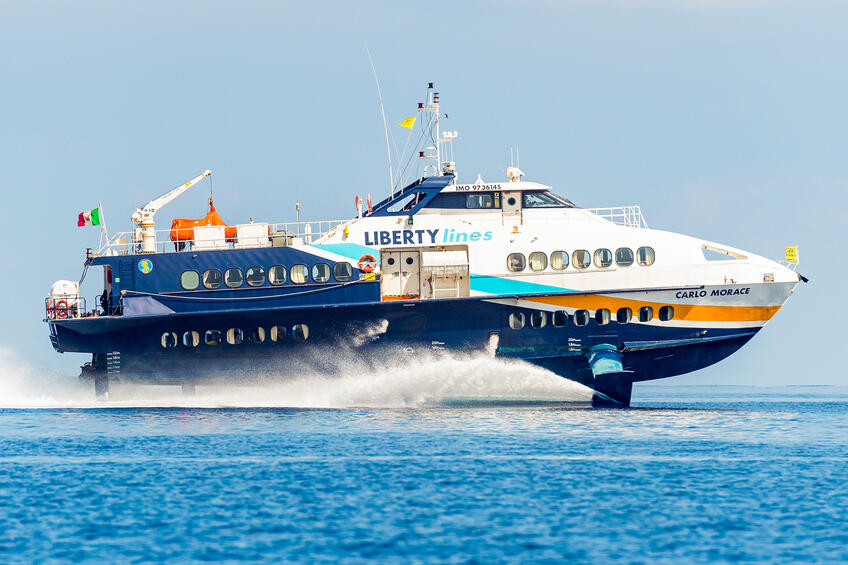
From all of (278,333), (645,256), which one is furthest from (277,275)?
(645,256)

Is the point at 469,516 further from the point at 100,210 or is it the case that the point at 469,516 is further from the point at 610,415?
the point at 100,210

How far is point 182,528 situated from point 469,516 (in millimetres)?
4822

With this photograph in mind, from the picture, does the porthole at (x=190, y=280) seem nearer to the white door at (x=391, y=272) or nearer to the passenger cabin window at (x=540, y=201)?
the white door at (x=391, y=272)

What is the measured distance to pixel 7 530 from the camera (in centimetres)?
1750

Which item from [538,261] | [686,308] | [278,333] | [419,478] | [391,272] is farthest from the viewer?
[278,333]

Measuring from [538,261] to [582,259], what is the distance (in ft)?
4.55

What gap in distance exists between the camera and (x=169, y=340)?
35.8 meters

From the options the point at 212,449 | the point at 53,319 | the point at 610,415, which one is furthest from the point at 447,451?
the point at 53,319

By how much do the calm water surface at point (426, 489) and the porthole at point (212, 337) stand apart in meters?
3.34

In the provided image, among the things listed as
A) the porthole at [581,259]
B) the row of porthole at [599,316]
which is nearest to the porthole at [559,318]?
the row of porthole at [599,316]

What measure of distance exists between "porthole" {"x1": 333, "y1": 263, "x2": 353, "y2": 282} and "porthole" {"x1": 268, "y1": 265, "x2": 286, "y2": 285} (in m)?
1.73

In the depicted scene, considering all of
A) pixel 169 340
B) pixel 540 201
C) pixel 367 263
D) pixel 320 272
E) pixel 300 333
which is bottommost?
pixel 169 340

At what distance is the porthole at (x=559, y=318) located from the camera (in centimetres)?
3316

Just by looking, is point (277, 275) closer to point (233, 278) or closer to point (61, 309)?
point (233, 278)
